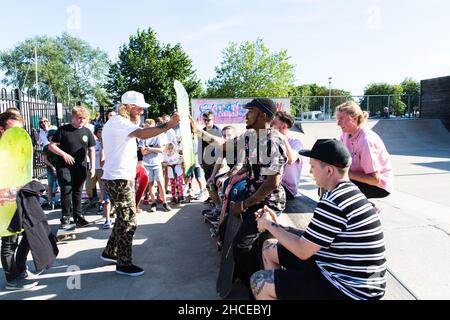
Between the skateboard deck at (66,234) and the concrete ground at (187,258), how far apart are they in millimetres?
134

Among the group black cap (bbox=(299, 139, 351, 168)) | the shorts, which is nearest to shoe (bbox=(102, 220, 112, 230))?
the shorts

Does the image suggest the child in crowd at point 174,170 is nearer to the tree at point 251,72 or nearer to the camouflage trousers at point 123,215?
the camouflage trousers at point 123,215

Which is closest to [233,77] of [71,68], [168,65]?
[168,65]

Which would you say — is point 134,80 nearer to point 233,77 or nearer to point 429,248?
point 233,77

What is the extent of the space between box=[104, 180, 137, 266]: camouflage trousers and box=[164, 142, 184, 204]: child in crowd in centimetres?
310

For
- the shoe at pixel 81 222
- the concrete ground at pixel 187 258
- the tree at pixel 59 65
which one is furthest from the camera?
the tree at pixel 59 65

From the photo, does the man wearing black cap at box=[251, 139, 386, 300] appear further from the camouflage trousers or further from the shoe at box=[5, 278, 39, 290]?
the shoe at box=[5, 278, 39, 290]

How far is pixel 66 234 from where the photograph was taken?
483cm

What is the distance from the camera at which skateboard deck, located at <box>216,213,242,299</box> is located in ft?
9.93

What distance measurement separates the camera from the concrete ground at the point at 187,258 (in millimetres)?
3199

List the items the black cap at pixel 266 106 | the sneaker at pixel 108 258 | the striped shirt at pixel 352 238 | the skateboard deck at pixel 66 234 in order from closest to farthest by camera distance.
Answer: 1. the striped shirt at pixel 352 238
2. the black cap at pixel 266 106
3. the sneaker at pixel 108 258
4. the skateboard deck at pixel 66 234

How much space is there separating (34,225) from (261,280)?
8.45ft

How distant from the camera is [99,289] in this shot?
3346 millimetres

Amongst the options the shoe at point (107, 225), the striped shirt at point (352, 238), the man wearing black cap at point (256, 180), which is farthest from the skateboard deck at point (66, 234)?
the striped shirt at point (352, 238)
